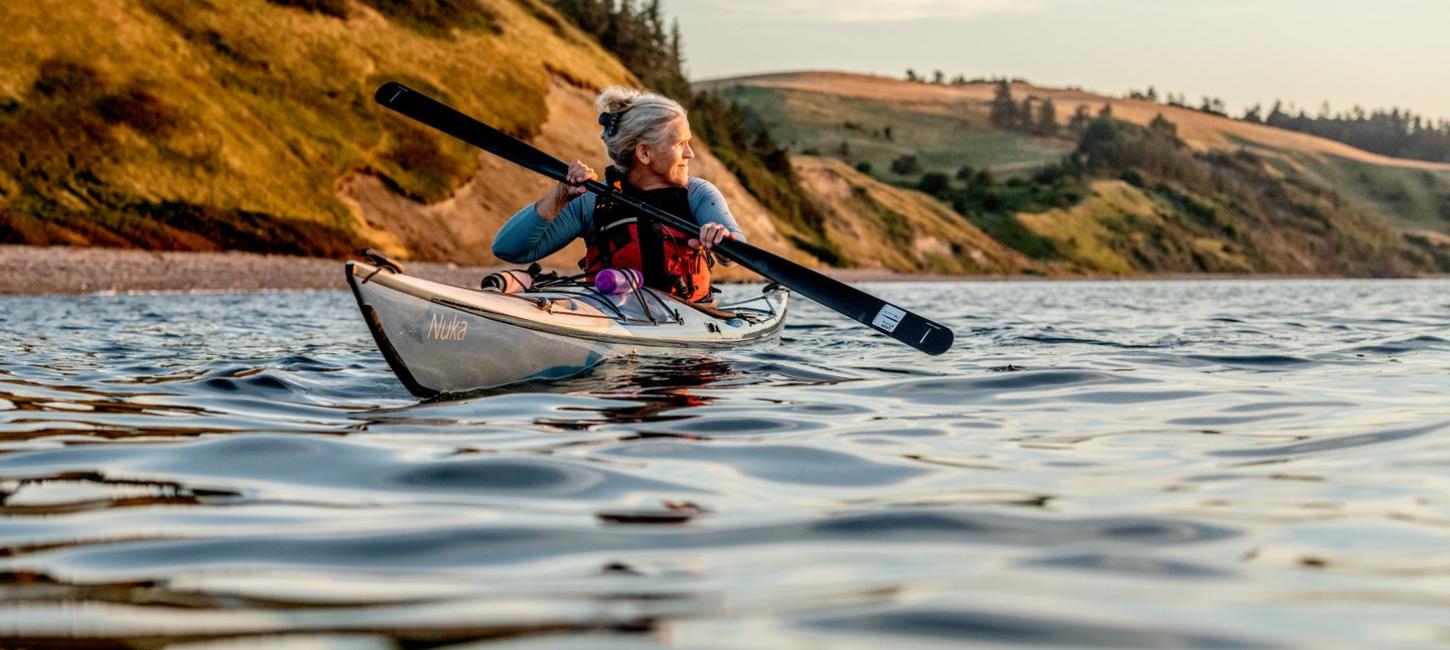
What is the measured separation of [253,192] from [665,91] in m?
34.7

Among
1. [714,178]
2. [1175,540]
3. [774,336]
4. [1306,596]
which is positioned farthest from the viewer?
[714,178]

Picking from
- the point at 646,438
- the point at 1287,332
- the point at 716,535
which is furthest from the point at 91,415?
the point at 1287,332

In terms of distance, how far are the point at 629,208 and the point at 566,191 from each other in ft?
1.47

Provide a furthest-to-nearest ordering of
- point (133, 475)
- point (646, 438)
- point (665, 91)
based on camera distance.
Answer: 1. point (665, 91)
2. point (646, 438)
3. point (133, 475)

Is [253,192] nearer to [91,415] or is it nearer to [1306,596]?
[91,415]

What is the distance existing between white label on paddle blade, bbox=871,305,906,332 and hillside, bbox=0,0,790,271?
102 feet

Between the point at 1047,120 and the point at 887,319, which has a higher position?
the point at 1047,120

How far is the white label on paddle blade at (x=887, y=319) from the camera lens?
32.3 feet

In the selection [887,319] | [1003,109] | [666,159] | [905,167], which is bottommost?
[905,167]

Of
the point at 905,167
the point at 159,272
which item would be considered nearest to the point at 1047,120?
the point at 905,167

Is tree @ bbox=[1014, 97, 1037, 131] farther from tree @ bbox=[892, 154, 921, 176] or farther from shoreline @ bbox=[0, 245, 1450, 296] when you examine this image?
shoreline @ bbox=[0, 245, 1450, 296]

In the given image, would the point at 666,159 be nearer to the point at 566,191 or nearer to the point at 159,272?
the point at 566,191

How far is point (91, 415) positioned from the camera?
7.01m

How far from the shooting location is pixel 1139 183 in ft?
388
